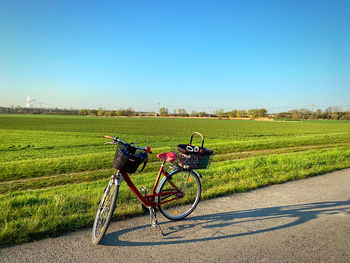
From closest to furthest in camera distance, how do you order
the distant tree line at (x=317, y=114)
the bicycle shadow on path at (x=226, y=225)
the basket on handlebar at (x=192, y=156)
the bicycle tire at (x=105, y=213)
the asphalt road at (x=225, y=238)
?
1. the asphalt road at (x=225, y=238)
2. the bicycle tire at (x=105, y=213)
3. the bicycle shadow on path at (x=226, y=225)
4. the basket on handlebar at (x=192, y=156)
5. the distant tree line at (x=317, y=114)

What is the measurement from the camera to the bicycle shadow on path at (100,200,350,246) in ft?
10.7

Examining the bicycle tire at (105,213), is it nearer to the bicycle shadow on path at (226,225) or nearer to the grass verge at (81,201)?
the bicycle shadow on path at (226,225)

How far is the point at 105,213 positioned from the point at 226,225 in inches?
75.5

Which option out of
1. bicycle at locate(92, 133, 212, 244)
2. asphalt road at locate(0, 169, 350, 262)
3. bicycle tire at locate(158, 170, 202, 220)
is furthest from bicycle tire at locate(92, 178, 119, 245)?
bicycle tire at locate(158, 170, 202, 220)

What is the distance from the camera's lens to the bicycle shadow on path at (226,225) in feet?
10.7

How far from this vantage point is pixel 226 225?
372cm

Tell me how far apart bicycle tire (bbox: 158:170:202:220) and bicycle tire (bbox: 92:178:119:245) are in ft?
2.66

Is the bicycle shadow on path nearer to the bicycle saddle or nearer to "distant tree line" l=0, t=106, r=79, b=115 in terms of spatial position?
the bicycle saddle

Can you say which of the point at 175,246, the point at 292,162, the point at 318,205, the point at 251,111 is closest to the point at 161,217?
the point at 175,246

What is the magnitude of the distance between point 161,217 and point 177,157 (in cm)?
115

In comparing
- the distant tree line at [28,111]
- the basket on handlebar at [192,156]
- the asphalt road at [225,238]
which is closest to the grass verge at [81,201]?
the asphalt road at [225,238]

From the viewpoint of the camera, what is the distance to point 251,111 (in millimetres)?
168000

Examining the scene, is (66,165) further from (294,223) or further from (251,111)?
(251,111)

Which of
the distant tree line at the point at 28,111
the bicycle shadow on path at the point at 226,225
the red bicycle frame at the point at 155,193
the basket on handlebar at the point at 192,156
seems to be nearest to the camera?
the bicycle shadow on path at the point at 226,225
